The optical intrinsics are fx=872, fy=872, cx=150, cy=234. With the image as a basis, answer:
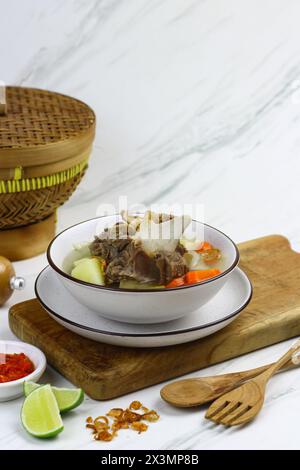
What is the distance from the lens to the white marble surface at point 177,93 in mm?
2924

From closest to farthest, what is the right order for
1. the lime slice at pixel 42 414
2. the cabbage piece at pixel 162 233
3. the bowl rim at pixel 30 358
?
the lime slice at pixel 42 414
the bowl rim at pixel 30 358
the cabbage piece at pixel 162 233

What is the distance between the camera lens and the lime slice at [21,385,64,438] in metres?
1.58

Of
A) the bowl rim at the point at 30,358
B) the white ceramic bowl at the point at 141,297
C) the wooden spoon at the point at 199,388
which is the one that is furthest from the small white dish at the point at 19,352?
the wooden spoon at the point at 199,388

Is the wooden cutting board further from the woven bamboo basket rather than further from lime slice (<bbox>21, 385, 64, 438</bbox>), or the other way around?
the woven bamboo basket

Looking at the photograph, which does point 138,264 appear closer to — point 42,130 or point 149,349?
point 149,349

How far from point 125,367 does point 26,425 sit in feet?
0.80

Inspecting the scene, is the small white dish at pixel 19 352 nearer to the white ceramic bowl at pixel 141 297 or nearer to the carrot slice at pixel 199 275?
the white ceramic bowl at pixel 141 297

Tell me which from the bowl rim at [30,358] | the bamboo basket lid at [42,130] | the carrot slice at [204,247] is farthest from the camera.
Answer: the bamboo basket lid at [42,130]

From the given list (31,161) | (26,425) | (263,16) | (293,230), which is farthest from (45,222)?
(263,16)

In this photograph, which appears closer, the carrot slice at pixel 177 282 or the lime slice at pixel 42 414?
the lime slice at pixel 42 414

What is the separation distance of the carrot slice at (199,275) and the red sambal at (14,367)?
0.37 metres

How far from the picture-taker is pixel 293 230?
2688 mm

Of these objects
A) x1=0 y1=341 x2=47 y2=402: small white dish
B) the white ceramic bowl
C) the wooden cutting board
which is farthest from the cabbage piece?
x1=0 y1=341 x2=47 y2=402: small white dish

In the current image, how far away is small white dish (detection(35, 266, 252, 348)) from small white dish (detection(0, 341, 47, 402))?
3.4 inches
